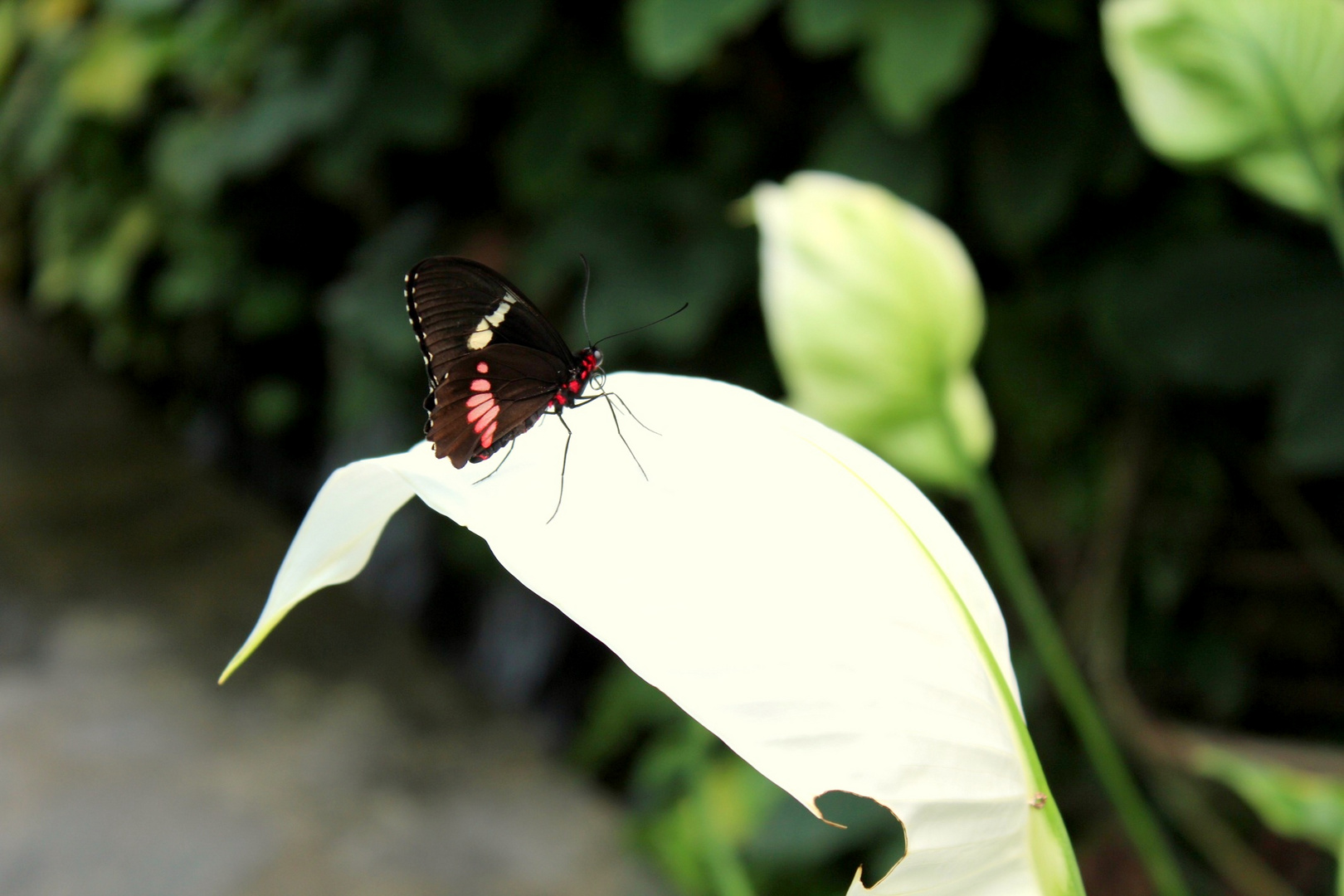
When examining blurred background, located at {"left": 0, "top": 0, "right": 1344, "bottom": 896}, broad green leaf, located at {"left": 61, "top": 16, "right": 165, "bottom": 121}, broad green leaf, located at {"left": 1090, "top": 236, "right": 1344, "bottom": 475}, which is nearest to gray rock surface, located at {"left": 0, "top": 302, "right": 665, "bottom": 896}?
blurred background, located at {"left": 0, "top": 0, "right": 1344, "bottom": 896}

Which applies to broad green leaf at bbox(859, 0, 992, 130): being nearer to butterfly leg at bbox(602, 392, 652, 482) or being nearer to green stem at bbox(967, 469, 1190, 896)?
green stem at bbox(967, 469, 1190, 896)

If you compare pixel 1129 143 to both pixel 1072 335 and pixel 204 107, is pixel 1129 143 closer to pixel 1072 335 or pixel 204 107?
pixel 1072 335

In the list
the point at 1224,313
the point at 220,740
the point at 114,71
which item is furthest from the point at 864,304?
the point at 114,71

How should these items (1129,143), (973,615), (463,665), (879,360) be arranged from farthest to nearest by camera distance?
(463,665) → (1129,143) → (879,360) → (973,615)

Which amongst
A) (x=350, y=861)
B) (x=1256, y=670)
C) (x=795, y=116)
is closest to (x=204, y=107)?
(x=795, y=116)

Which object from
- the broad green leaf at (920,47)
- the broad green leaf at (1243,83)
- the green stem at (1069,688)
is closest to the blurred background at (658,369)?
the broad green leaf at (920,47)

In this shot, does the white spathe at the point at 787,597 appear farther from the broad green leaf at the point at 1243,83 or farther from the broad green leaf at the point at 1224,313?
the broad green leaf at the point at 1224,313
